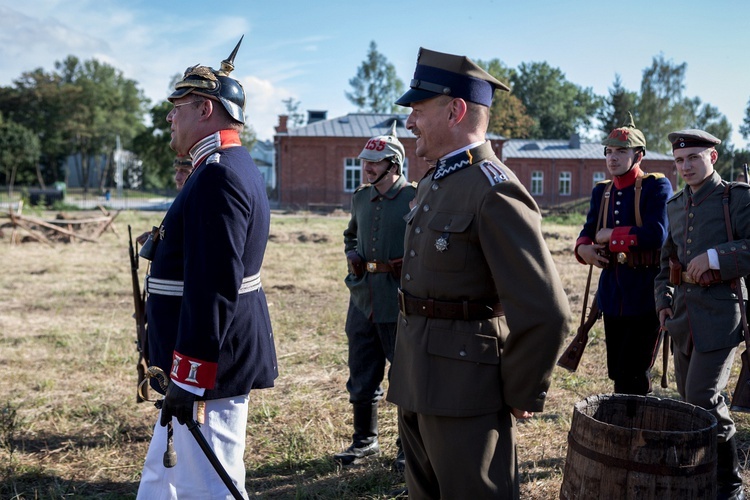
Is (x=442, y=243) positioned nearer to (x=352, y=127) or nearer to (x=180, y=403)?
(x=180, y=403)


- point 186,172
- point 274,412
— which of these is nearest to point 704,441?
point 274,412

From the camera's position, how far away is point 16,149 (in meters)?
51.1

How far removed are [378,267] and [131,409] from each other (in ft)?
8.08

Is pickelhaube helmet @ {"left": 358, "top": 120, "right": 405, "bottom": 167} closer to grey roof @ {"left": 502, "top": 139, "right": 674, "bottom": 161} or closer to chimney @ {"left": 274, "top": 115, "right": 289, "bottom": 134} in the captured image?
chimney @ {"left": 274, "top": 115, "right": 289, "bottom": 134}

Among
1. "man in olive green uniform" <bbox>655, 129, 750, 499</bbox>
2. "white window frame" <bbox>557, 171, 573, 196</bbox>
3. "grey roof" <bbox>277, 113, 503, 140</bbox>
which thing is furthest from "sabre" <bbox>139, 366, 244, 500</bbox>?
"white window frame" <bbox>557, 171, 573, 196</bbox>

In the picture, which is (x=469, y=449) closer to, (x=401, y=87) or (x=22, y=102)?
(x=22, y=102)

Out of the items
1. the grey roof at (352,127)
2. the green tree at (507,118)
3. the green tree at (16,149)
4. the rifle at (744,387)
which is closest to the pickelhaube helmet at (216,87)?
the rifle at (744,387)

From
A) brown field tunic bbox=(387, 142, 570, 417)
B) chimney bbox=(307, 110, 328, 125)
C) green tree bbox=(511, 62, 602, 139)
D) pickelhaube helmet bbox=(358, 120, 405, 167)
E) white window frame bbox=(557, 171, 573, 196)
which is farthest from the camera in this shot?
green tree bbox=(511, 62, 602, 139)

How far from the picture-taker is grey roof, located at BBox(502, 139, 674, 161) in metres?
47.8

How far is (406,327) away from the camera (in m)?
2.68

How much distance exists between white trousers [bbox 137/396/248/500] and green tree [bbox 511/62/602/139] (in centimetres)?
7282

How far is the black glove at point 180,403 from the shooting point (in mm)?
2602

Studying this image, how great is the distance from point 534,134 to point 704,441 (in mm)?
72896

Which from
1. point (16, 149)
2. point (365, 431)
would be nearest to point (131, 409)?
point (365, 431)
